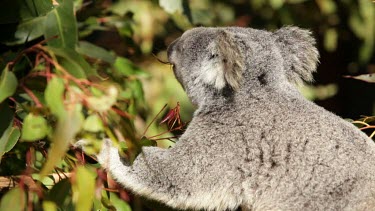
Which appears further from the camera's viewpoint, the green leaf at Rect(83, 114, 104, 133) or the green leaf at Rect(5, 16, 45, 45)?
the green leaf at Rect(5, 16, 45, 45)

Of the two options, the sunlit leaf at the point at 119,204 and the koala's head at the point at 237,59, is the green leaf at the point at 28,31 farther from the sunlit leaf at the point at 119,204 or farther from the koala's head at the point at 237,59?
the koala's head at the point at 237,59

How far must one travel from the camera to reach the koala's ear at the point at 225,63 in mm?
2527

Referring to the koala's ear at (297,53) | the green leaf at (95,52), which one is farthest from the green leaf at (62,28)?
the koala's ear at (297,53)

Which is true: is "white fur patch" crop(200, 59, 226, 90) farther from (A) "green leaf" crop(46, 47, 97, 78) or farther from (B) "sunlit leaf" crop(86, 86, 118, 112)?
(B) "sunlit leaf" crop(86, 86, 118, 112)

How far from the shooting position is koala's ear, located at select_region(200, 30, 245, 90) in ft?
8.29

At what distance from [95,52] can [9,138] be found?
349mm

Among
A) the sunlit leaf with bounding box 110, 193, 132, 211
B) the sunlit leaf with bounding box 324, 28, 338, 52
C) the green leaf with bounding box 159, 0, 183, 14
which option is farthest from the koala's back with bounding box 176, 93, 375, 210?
the sunlit leaf with bounding box 324, 28, 338, 52

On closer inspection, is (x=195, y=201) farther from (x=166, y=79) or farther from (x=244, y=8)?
(x=244, y=8)

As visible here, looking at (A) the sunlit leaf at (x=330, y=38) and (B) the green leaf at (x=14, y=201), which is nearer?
(B) the green leaf at (x=14, y=201)

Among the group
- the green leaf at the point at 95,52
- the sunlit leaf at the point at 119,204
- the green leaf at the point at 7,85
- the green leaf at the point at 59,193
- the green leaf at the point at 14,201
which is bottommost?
the sunlit leaf at the point at 119,204

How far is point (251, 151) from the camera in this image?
245cm

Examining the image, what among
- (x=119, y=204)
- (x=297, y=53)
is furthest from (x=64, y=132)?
(x=297, y=53)

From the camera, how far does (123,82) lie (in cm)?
203

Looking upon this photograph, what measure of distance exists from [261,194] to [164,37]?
169 centimetres
